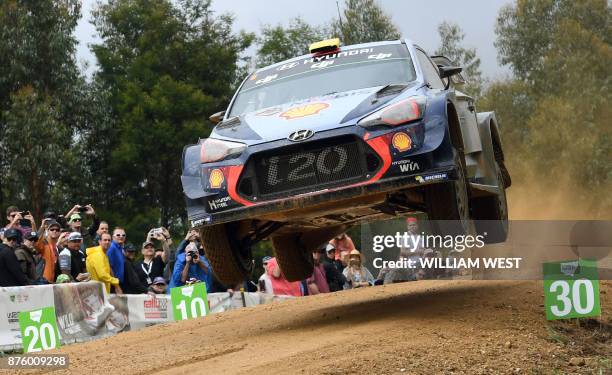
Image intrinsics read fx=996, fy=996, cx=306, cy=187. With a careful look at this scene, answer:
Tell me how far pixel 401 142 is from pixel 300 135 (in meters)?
0.81

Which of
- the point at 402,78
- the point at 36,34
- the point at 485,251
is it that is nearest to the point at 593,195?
the point at 36,34

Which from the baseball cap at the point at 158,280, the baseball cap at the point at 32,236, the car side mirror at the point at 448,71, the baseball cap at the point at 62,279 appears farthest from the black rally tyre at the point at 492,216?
the baseball cap at the point at 32,236

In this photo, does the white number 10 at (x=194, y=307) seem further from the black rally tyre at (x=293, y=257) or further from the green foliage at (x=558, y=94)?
the green foliage at (x=558, y=94)

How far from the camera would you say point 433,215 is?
8.29 metres

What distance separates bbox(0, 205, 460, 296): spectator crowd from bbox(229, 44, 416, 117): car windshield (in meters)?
1.69

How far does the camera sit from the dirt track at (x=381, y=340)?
701 centimetres

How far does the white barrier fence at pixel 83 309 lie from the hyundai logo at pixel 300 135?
4863 mm

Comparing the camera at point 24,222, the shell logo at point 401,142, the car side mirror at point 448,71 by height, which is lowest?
the camera at point 24,222

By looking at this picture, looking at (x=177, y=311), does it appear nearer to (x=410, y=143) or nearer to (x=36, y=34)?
(x=410, y=143)

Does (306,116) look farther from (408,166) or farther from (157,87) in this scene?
(157,87)

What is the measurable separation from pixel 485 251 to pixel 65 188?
25.2m

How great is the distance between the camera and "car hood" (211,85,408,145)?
8148 millimetres

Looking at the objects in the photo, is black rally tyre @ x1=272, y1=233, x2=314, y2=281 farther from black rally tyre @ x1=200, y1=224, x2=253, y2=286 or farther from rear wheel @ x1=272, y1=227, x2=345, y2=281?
black rally tyre @ x1=200, y1=224, x2=253, y2=286
